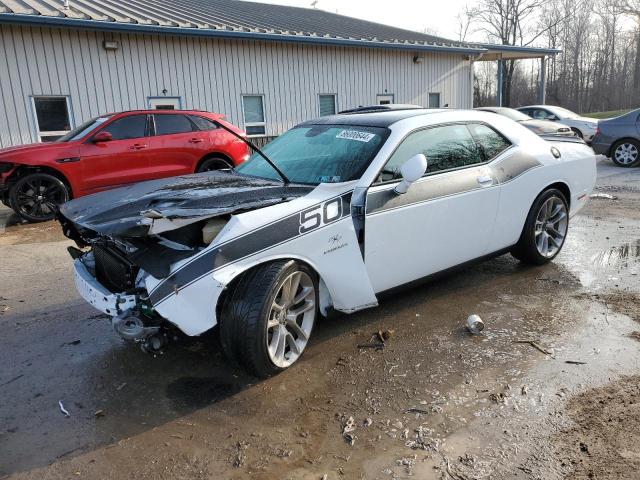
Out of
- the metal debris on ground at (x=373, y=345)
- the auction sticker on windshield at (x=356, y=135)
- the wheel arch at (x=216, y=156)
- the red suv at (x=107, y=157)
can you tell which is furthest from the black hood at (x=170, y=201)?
the wheel arch at (x=216, y=156)

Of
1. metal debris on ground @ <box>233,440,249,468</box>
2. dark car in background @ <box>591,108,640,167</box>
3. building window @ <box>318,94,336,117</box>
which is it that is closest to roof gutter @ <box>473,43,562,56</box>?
building window @ <box>318,94,336,117</box>

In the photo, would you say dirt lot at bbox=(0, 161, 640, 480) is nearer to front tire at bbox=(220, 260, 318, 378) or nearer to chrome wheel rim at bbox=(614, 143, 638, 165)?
front tire at bbox=(220, 260, 318, 378)

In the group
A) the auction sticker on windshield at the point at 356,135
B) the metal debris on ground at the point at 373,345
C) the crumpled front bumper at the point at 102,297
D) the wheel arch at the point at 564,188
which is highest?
the auction sticker on windshield at the point at 356,135

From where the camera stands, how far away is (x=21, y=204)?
8.02 m

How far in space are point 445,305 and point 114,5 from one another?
492 inches

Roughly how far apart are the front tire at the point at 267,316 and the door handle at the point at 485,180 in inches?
69.4

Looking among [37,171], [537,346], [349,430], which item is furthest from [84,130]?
[537,346]

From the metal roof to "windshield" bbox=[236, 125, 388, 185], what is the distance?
8441mm

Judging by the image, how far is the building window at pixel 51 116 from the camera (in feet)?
36.2

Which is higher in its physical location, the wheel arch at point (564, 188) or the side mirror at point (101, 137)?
the side mirror at point (101, 137)

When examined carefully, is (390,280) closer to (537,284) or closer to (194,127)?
(537,284)

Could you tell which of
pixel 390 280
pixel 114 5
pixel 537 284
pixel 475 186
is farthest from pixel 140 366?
pixel 114 5

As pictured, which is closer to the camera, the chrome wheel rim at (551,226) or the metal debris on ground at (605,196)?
the chrome wheel rim at (551,226)

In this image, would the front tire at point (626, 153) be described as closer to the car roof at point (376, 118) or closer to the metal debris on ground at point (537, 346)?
the car roof at point (376, 118)
